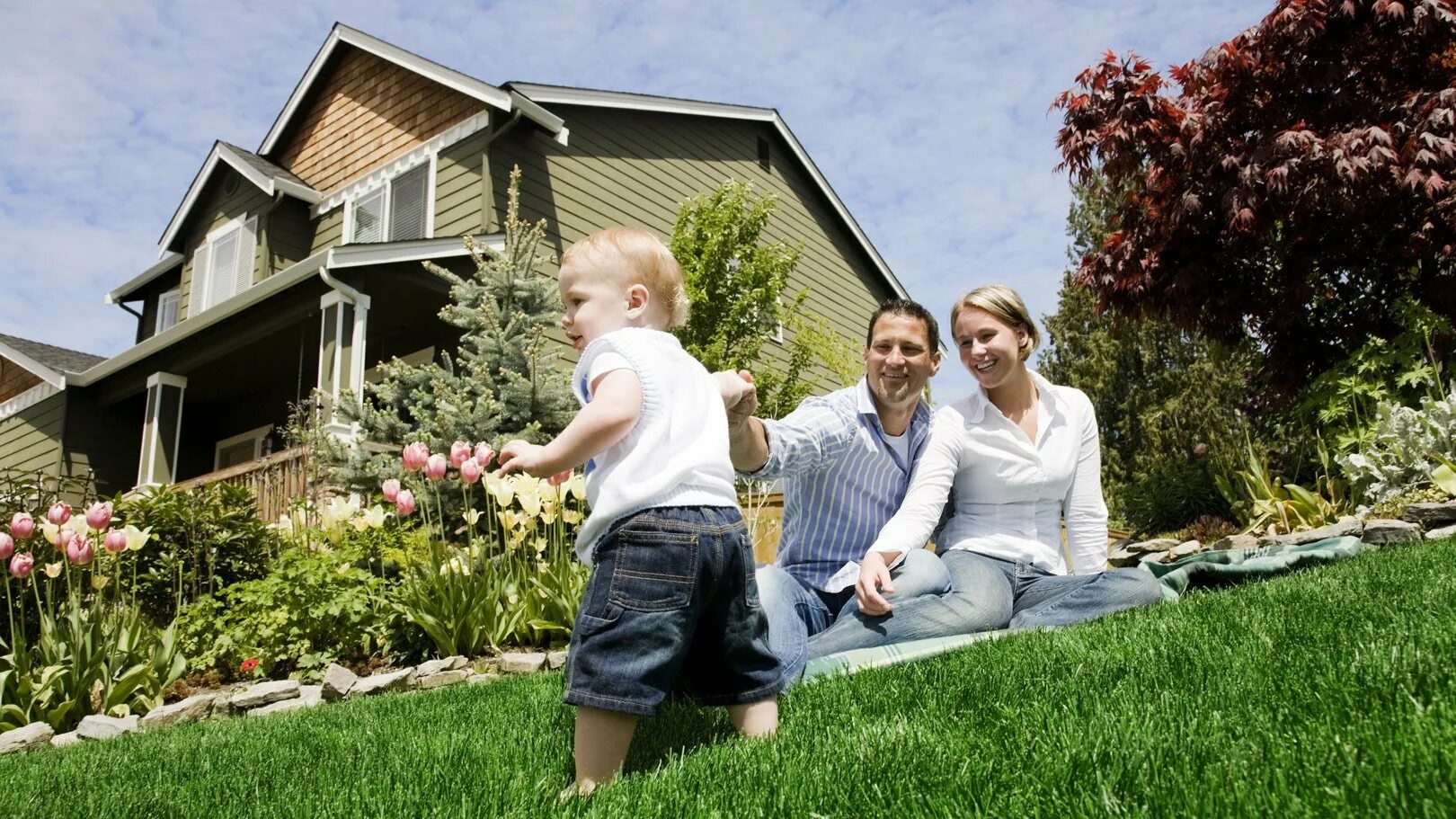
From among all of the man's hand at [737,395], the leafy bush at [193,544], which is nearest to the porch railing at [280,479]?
the leafy bush at [193,544]

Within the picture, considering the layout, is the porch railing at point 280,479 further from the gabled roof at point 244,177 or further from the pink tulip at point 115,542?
the gabled roof at point 244,177

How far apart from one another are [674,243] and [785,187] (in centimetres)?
554

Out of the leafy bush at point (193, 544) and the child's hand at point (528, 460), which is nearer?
the child's hand at point (528, 460)

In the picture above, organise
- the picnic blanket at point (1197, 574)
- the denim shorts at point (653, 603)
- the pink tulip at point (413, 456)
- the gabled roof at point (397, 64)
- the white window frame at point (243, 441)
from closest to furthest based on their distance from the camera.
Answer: the denim shorts at point (653, 603) < the picnic blanket at point (1197, 574) < the pink tulip at point (413, 456) < the gabled roof at point (397, 64) < the white window frame at point (243, 441)

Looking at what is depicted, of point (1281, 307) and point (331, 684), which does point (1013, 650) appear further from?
point (1281, 307)

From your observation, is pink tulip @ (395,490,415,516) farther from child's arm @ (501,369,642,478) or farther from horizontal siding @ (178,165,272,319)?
horizontal siding @ (178,165,272,319)

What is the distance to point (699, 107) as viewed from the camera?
1529cm

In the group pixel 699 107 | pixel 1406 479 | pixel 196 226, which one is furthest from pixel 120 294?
pixel 1406 479

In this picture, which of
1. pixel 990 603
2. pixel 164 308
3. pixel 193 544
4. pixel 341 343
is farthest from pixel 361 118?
pixel 990 603

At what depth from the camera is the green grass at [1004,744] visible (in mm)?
1362

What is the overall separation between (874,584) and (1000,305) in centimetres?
134

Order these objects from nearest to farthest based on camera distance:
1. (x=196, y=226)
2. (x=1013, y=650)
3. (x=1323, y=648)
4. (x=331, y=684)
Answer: (x=1323, y=648)
(x=1013, y=650)
(x=331, y=684)
(x=196, y=226)

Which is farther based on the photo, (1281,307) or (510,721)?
(1281,307)

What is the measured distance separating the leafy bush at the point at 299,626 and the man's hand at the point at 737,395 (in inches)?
122
